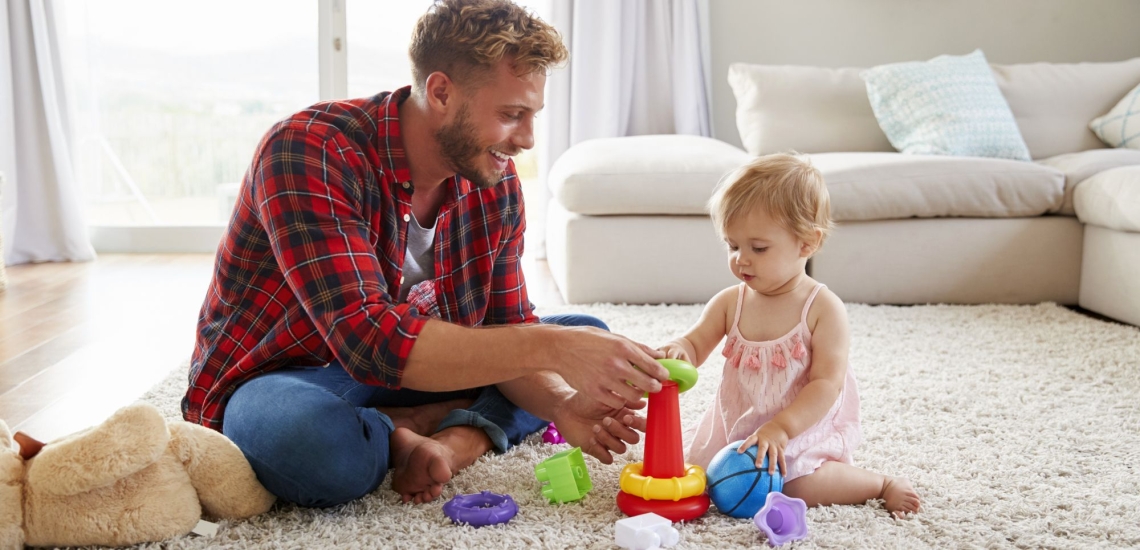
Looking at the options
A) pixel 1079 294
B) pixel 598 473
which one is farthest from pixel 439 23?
pixel 1079 294

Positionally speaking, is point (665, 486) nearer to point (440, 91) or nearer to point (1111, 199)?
point (440, 91)

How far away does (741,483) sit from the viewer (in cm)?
135

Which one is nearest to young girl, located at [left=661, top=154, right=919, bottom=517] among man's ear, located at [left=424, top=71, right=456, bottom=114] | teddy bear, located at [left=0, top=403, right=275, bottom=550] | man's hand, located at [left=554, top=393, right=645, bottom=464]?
man's hand, located at [left=554, top=393, right=645, bottom=464]

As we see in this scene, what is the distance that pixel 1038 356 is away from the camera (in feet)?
7.75

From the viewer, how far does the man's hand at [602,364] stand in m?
1.22

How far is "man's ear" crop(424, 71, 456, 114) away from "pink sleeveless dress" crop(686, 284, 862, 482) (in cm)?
55

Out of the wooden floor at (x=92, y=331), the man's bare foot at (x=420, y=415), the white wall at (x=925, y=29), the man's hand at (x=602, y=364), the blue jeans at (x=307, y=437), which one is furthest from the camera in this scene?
the white wall at (x=925, y=29)

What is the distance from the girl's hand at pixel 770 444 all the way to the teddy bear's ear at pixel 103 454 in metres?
0.79

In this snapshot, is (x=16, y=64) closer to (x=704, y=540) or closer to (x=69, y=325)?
(x=69, y=325)

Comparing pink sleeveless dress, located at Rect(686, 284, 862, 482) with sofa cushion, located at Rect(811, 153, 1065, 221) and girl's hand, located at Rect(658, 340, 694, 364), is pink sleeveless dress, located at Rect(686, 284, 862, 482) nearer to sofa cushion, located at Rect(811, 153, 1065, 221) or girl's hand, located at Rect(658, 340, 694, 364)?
girl's hand, located at Rect(658, 340, 694, 364)

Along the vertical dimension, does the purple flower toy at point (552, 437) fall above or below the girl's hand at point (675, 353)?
below

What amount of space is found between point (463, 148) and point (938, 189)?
199 cm

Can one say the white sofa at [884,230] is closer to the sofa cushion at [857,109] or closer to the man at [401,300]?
the sofa cushion at [857,109]

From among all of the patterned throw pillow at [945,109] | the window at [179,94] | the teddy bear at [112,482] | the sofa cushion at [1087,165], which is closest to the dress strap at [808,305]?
the teddy bear at [112,482]
